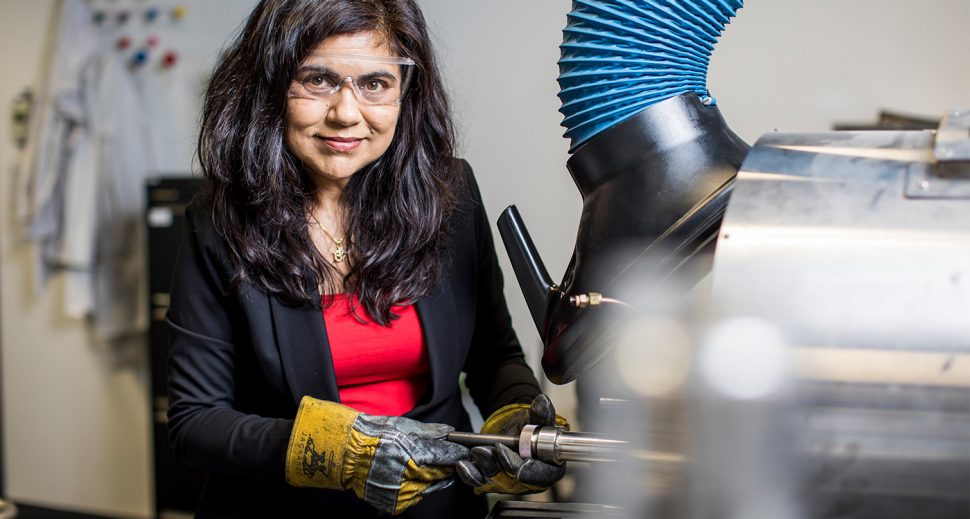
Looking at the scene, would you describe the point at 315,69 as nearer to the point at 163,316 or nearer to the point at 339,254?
the point at 339,254

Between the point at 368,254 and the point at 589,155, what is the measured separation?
476 mm

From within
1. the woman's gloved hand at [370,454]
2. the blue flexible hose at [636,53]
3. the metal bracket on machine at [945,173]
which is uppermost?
the blue flexible hose at [636,53]

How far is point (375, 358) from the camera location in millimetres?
1163

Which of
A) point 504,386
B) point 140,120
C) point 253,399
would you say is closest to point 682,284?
point 504,386

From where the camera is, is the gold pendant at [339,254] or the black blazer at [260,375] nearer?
the black blazer at [260,375]

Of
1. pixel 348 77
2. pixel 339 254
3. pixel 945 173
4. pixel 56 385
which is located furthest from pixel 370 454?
pixel 56 385

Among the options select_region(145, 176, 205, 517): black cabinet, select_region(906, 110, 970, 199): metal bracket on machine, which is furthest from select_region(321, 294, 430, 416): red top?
select_region(145, 176, 205, 517): black cabinet

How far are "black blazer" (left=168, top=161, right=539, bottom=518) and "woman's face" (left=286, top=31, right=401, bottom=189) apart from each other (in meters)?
0.19

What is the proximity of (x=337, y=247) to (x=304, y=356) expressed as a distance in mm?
186

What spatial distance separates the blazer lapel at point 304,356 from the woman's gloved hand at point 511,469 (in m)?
0.25

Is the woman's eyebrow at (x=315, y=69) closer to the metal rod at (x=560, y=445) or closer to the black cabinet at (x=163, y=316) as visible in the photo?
the metal rod at (x=560, y=445)

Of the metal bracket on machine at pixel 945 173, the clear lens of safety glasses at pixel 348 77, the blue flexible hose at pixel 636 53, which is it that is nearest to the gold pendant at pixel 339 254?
the clear lens of safety glasses at pixel 348 77

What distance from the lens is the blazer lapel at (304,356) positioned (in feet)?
3.64

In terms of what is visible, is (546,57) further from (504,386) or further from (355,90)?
(504,386)
